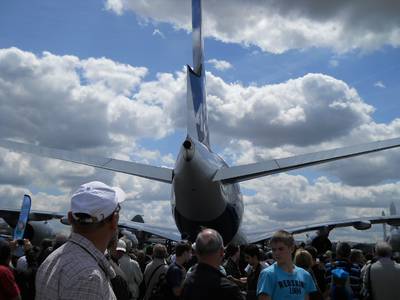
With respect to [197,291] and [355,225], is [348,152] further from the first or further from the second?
[355,225]

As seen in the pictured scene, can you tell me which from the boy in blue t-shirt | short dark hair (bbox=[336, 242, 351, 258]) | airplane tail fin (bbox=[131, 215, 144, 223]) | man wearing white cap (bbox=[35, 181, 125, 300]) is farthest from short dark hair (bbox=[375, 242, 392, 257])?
airplane tail fin (bbox=[131, 215, 144, 223])

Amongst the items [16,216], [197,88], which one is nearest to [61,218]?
[16,216]

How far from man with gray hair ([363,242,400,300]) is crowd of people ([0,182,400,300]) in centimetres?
1

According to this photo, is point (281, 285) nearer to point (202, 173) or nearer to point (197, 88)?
point (202, 173)

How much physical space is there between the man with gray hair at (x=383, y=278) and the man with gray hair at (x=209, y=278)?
11.0ft

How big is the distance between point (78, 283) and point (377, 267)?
4.89 metres

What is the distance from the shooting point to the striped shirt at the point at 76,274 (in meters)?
1.99

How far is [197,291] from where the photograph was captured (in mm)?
3141

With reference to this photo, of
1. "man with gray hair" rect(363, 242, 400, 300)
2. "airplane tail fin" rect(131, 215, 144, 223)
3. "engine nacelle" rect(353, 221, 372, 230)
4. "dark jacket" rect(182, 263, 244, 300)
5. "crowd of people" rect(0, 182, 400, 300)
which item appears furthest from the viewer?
"airplane tail fin" rect(131, 215, 144, 223)

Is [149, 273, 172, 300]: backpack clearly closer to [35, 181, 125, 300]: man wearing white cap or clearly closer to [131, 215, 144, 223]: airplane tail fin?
[35, 181, 125, 300]: man wearing white cap

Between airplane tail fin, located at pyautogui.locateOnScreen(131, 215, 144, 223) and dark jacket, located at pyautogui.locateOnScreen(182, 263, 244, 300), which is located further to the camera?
airplane tail fin, located at pyautogui.locateOnScreen(131, 215, 144, 223)

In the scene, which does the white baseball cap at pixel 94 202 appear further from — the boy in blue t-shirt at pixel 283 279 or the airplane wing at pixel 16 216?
the airplane wing at pixel 16 216

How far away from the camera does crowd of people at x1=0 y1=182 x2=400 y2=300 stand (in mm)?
2105

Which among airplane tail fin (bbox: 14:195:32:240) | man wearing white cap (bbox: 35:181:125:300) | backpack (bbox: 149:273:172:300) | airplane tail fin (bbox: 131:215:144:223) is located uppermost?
airplane tail fin (bbox: 131:215:144:223)
